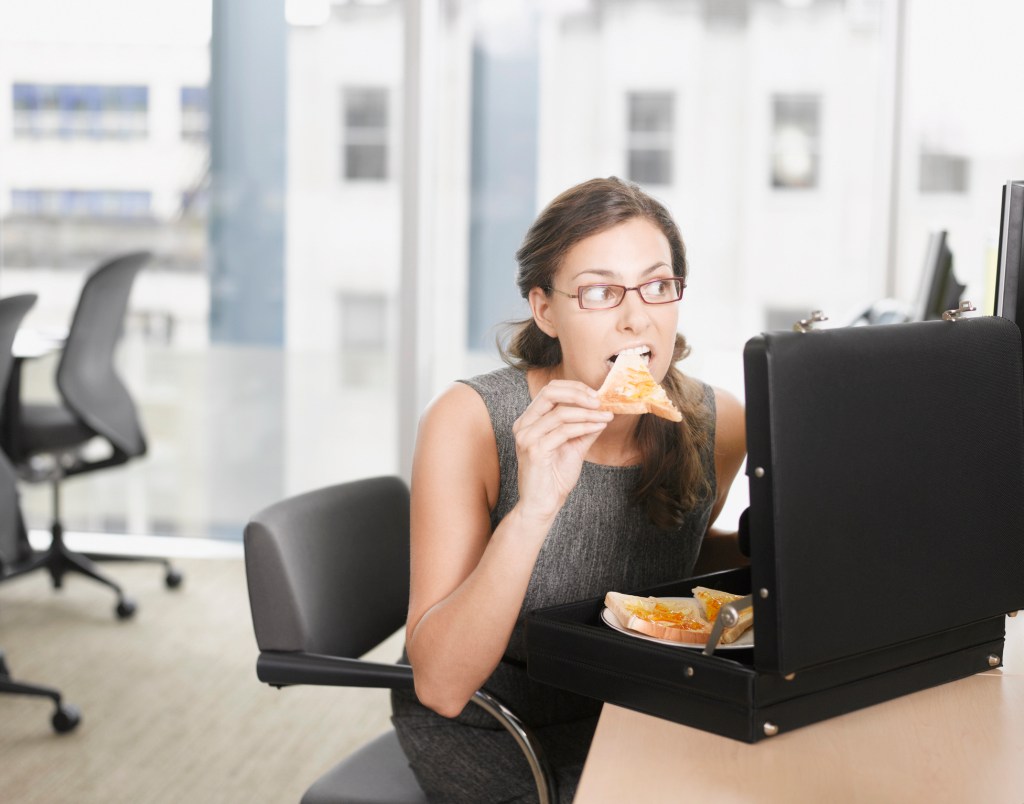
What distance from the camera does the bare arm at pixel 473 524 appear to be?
121 cm

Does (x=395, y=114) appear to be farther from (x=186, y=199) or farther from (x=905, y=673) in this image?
(x=905, y=673)

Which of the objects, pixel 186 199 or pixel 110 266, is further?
pixel 186 199

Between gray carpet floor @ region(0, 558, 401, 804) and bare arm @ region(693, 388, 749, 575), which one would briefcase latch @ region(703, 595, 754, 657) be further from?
gray carpet floor @ region(0, 558, 401, 804)

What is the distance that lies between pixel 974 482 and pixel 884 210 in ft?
9.99

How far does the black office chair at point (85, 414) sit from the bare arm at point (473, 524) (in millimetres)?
2395

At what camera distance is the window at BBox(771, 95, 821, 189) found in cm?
400

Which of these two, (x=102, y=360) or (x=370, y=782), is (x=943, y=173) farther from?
(x=370, y=782)

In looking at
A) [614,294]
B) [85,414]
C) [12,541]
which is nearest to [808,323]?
[614,294]

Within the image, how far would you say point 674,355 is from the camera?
163 centimetres

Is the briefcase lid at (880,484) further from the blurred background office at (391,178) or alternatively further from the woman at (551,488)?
the blurred background office at (391,178)

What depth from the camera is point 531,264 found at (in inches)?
57.4

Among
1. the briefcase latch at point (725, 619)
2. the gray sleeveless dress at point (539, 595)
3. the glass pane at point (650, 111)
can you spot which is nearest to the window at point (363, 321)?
the glass pane at point (650, 111)

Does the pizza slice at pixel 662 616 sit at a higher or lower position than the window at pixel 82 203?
lower

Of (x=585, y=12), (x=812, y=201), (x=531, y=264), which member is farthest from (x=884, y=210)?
(x=531, y=264)
